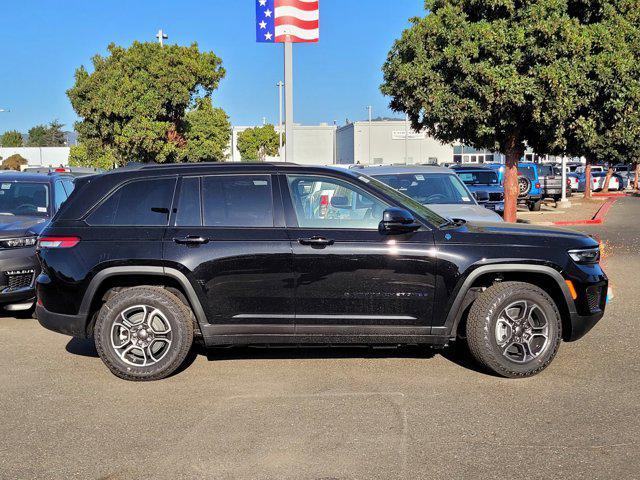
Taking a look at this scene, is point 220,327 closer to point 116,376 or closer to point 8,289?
point 116,376

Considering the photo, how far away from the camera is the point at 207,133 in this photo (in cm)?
5050

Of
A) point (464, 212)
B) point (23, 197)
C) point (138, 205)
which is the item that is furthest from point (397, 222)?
point (23, 197)

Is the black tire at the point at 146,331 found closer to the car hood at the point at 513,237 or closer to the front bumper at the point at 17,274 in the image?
the car hood at the point at 513,237

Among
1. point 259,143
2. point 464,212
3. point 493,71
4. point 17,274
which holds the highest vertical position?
point 259,143

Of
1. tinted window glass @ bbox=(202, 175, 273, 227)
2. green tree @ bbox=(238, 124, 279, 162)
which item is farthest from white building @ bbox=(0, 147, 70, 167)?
tinted window glass @ bbox=(202, 175, 273, 227)

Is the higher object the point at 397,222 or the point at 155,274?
the point at 397,222

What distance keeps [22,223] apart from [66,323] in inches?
118

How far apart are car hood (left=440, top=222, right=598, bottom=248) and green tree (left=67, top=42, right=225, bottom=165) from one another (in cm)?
3043

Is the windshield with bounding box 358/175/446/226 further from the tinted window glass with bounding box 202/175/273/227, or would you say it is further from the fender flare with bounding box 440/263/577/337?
the tinted window glass with bounding box 202/175/273/227

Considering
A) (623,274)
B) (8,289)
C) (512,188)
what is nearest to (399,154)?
(512,188)

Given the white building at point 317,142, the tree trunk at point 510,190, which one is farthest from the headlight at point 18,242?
the white building at point 317,142

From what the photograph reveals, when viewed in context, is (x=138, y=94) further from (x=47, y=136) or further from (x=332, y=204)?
(x=47, y=136)

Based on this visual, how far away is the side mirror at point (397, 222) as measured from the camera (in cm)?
541

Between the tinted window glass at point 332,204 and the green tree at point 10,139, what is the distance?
10890 centimetres
